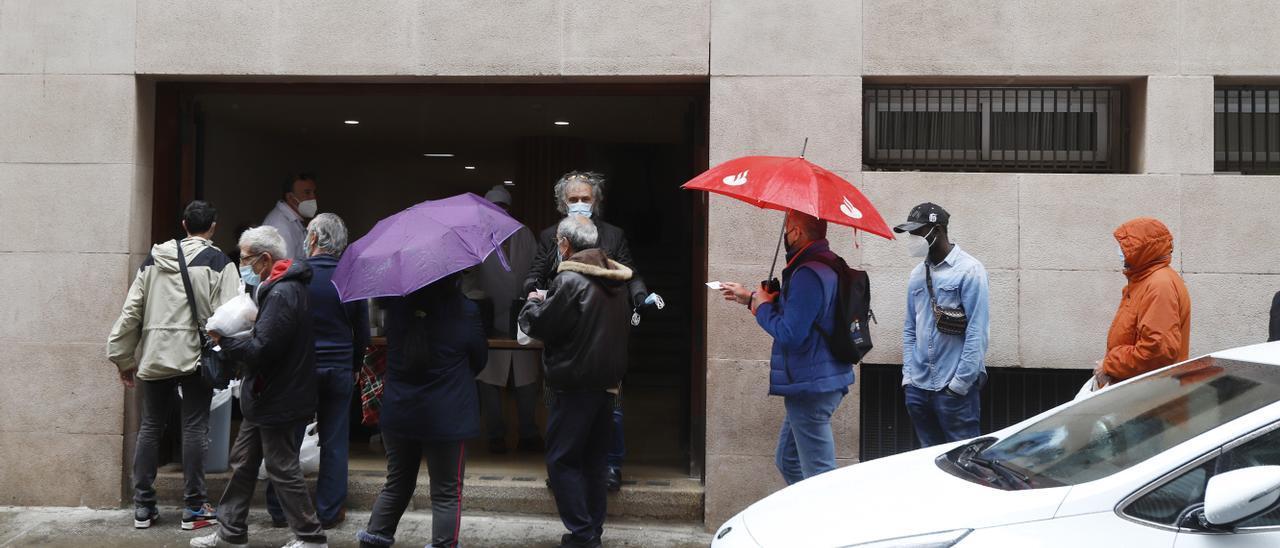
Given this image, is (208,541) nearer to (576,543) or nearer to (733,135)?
(576,543)

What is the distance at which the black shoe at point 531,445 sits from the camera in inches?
325

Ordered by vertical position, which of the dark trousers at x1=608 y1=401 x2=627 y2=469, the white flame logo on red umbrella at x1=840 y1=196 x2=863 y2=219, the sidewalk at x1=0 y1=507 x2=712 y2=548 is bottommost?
the sidewalk at x1=0 y1=507 x2=712 y2=548

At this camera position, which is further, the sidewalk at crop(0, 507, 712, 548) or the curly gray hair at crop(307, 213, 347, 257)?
the sidewalk at crop(0, 507, 712, 548)

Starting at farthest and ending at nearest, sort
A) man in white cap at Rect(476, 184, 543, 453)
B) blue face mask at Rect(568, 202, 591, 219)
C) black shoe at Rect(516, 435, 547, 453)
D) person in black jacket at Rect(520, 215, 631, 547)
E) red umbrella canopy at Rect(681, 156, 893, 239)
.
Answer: black shoe at Rect(516, 435, 547, 453) < man in white cap at Rect(476, 184, 543, 453) < blue face mask at Rect(568, 202, 591, 219) < person in black jacket at Rect(520, 215, 631, 547) < red umbrella canopy at Rect(681, 156, 893, 239)

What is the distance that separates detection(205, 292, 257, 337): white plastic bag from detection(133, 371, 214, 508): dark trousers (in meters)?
1.12

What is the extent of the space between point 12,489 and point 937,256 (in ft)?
19.7

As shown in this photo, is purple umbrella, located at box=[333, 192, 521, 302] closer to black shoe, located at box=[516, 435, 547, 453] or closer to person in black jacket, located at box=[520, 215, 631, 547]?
person in black jacket, located at box=[520, 215, 631, 547]

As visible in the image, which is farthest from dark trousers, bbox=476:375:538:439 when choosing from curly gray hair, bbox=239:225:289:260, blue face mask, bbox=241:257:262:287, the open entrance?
curly gray hair, bbox=239:225:289:260

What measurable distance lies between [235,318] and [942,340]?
378cm

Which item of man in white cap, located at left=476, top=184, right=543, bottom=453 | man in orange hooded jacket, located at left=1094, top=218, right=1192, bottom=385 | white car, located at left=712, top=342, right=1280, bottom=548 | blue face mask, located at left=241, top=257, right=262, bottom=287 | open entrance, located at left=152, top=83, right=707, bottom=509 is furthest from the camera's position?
man in white cap, located at left=476, top=184, right=543, bottom=453

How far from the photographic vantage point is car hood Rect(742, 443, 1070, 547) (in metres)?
3.43

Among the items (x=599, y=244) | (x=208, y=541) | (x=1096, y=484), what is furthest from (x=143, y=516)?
(x=1096, y=484)

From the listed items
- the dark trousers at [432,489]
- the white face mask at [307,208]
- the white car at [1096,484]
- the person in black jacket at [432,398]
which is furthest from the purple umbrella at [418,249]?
the white face mask at [307,208]

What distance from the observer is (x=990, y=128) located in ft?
22.9
